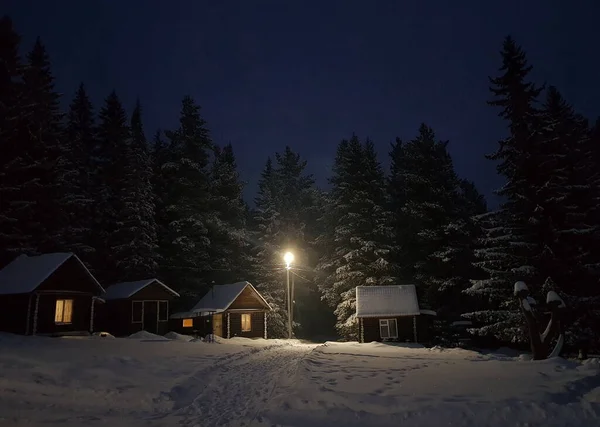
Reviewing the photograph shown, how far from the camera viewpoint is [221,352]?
2345 cm

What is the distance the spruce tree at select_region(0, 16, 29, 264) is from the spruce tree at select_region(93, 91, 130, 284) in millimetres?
9744

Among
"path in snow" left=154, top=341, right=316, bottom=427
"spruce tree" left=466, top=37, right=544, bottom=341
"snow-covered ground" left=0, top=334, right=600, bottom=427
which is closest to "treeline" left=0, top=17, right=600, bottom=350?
"spruce tree" left=466, top=37, right=544, bottom=341

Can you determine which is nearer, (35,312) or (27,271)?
(35,312)

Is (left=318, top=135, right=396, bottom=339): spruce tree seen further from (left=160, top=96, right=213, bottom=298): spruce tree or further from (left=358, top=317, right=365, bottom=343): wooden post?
(left=160, top=96, right=213, bottom=298): spruce tree

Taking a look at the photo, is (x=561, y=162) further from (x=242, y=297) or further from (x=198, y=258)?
(x=198, y=258)

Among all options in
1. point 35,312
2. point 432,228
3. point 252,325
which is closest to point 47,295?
point 35,312

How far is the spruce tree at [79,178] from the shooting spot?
36.9m

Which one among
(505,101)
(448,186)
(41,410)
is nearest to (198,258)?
(448,186)

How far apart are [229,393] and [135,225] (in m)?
33.5

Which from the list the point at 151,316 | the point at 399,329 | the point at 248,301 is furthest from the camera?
the point at 248,301

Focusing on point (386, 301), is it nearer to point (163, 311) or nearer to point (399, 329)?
point (399, 329)

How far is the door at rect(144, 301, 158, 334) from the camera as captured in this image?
39000 mm

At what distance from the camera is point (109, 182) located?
149 feet

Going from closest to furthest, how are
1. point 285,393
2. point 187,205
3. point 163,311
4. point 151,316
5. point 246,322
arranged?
point 285,393
point 151,316
point 163,311
point 246,322
point 187,205
